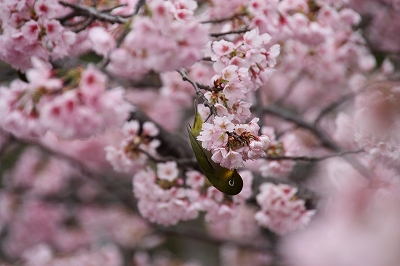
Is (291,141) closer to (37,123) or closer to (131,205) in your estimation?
(37,123)

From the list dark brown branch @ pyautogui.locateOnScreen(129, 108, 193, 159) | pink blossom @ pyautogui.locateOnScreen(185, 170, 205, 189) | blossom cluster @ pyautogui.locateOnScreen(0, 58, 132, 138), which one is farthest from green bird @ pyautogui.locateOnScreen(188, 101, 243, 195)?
dark brown branch @ pyautogui.locateOnScreen(129, 108, 193, 159)

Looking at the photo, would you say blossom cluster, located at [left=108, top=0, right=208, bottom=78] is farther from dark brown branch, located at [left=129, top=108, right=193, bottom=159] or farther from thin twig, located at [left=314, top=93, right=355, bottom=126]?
thin twig, located at [left=314, top=93, right=355, bottom=126]

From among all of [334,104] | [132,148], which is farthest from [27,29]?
[334,104]

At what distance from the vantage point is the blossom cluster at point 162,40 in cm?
90

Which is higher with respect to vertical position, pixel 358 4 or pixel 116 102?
pixel 116 102

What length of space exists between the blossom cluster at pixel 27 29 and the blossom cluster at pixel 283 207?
784 millimetres

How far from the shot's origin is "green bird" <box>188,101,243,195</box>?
3.30ft

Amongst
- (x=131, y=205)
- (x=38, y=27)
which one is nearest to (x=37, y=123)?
(x=38, y=27)

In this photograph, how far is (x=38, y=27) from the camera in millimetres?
1103

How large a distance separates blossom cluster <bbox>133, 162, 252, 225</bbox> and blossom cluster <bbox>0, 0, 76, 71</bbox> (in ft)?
1.60

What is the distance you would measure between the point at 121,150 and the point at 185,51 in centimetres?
54

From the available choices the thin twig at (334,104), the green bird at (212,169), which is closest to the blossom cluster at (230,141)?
the green bird at (212,169)

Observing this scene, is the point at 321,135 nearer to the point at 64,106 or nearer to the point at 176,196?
the point at 176,196

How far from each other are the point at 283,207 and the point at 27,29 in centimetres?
90
